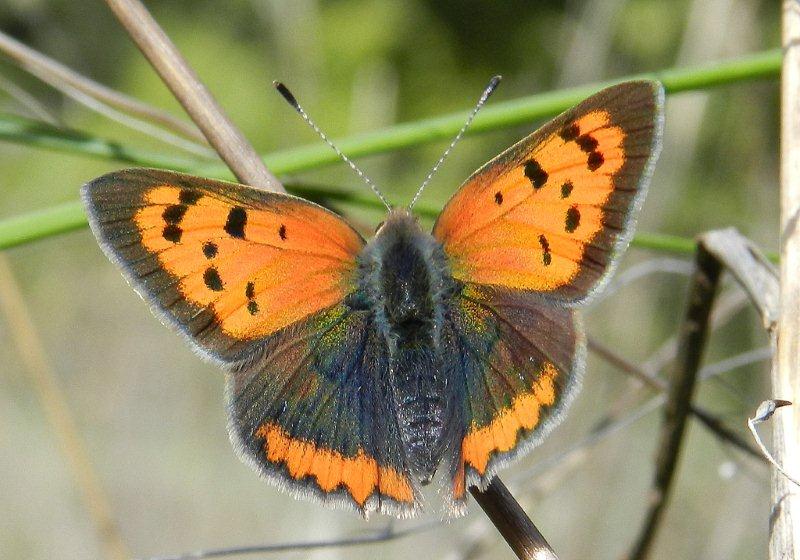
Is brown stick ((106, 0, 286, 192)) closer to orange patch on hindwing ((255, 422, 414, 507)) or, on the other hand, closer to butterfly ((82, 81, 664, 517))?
butterfly ((82, 81, 664, 517))

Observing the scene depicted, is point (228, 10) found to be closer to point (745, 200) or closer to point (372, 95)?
point (372, 95)

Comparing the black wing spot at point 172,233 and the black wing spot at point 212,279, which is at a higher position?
the black wing spot at point 172,233

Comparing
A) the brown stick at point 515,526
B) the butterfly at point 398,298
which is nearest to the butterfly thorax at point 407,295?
the butterfly at point 398,298

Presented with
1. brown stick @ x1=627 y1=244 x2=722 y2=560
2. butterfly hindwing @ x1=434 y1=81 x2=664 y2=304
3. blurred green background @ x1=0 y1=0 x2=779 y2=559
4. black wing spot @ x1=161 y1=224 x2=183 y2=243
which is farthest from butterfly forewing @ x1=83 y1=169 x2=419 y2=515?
blurred green background @ x1=0 y1=0 x2=779 y2=559

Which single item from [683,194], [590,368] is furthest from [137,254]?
[683,194]

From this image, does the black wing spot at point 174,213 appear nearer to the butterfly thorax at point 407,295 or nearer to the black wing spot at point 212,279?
the black wing spot at point 212,279

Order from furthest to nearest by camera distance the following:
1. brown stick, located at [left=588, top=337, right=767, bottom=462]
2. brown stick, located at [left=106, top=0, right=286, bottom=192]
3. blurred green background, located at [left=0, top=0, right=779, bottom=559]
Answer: blurred green background, located at [left=0, top=0, right=779, bottom=559], brown stick, located at [left=588, top=337, right=767, bottom=462], brown stick, located at [left=106, top=0, right=286, bottom=192]
